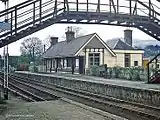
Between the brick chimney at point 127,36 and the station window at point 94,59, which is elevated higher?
the brick chimney at point 127,36

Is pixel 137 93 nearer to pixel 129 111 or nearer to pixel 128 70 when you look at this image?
pixel 129 111

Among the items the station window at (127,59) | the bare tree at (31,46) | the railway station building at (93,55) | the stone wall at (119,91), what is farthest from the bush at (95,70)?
the bare tree at (31,46)

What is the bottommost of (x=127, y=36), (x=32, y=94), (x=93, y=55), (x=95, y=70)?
(x=32, y=94)

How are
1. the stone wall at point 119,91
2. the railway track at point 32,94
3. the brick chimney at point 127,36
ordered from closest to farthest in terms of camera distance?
the stone wall at point 119,91 < the railway track at point 32,94 < the brick chimney at point 127,36

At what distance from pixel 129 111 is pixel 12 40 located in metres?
7.84

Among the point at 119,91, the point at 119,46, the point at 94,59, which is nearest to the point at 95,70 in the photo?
the point at 94,59

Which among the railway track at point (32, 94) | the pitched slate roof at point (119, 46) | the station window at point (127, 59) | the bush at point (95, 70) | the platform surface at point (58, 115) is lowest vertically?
the railway track at point (32, 94)

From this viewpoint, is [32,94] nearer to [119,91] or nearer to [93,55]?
[119,91]

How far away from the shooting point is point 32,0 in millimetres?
18078

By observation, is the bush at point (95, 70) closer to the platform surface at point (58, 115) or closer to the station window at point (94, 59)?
the station window at point (94, 59)

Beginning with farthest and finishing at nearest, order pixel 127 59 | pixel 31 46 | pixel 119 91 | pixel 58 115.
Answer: pixel 31 46, pixel 127 59, pixel 119 91, pixel 58 115

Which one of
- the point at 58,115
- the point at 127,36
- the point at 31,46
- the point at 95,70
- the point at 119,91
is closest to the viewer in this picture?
the point at 58,115

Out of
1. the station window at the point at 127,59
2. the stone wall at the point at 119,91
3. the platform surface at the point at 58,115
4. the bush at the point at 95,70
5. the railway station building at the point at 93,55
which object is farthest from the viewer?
the station window at the point at 127,59

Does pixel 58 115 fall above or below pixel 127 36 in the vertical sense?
below
